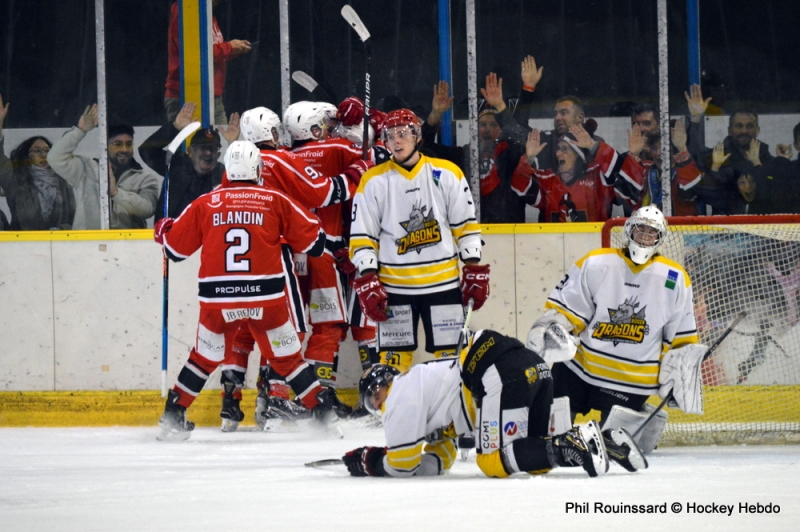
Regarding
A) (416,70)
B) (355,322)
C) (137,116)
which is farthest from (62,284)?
(416,70)

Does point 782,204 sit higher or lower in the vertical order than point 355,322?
higher

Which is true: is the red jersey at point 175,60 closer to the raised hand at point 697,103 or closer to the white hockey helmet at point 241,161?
the white hockey helmet at point 241,161

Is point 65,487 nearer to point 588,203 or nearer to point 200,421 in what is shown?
point 200,421

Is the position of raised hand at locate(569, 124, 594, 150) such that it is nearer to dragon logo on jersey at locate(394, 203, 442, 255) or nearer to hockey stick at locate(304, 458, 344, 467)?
dragon logo on jersey at locate(394, 203, 442, 255)

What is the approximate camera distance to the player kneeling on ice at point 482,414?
3.16 metres

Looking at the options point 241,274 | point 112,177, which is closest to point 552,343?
point 241,274

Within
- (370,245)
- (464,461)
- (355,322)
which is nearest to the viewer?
(464,461)

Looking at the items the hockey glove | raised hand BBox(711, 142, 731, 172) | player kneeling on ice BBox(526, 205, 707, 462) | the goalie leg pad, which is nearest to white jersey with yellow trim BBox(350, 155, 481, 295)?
player kneeling on ice BBox(526, 205, 707, 462)

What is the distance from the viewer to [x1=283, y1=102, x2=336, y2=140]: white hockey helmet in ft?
16.1

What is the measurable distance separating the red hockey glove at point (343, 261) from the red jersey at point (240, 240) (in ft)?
1.29

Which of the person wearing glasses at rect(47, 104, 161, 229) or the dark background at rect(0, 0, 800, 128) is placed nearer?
the dark background at rect(0, 0, 800, 128)

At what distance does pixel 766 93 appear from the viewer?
16.6 ft

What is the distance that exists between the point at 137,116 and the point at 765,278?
9.58 ft

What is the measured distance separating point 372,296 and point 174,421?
96 cm
